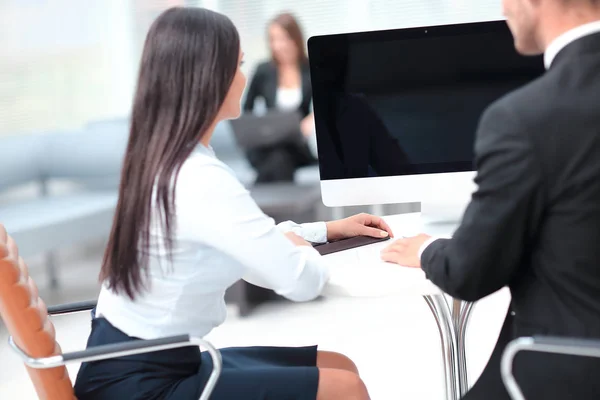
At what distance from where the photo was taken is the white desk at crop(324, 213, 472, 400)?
1591 mm

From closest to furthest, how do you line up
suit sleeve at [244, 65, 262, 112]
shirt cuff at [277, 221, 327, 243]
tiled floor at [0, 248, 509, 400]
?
shirt cuff at [277, 221, 327, 243]
tiled floor at [0, 248, 509, 400]
suit sleeve at [244, 65, 262, 112]

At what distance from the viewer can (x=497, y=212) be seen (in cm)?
122

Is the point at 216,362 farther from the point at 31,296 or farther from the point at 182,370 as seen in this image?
the point at 31,296

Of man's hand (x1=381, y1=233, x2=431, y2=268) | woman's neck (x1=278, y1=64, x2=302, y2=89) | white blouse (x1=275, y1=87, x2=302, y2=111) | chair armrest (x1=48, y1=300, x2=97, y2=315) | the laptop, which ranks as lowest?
the laptop

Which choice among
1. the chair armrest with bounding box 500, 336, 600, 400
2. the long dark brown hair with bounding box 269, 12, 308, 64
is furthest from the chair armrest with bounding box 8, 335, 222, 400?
the long dark brown hair with bounding box 269, 12, 308, 64

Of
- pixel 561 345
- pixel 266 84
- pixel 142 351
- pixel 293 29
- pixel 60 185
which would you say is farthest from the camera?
pixel 60 185

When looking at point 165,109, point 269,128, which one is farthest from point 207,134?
point 269,128

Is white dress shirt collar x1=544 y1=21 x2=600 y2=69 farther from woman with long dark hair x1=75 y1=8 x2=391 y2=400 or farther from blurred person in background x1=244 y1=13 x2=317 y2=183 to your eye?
blurred person in background x1=244 y1=13 x2=317 y2=183

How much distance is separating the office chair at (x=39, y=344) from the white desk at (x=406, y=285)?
33cm

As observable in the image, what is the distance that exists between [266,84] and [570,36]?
346cm

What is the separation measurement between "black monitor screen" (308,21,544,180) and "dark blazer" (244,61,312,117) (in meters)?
2.44

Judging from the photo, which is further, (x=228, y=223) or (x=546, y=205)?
(x=228, y=223)

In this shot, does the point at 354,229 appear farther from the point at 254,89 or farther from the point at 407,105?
the point at 254,89

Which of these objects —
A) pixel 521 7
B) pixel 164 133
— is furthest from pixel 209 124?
pixel 521 7
